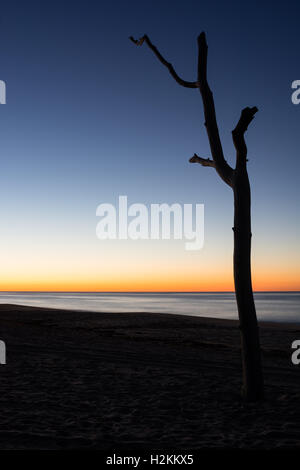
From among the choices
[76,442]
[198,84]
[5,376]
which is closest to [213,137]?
[198,84]

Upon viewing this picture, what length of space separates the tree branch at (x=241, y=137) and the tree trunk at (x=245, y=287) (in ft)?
0.42

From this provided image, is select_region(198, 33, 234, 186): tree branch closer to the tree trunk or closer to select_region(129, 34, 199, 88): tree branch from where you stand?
select_region(129, 34, 199, 88): tree branch

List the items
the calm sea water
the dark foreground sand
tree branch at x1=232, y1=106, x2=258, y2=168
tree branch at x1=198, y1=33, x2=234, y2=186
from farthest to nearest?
the calm sea water → tree branch at x1=198, y1=33, x2=234, y2=186 → tree branch at x1=232, y1=106, x2=258, y2=168 → the dark foreground sand

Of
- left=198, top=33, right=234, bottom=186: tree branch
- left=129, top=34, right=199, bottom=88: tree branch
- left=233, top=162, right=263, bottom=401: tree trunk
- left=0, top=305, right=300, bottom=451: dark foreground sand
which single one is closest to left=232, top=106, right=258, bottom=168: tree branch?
left=233, top=162, right=263, bottom=401: tree trunk

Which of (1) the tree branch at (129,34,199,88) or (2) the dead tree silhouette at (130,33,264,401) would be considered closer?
(2) the dead tree silhouette at (130,33,264,401)

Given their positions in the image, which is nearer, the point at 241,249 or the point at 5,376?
the point at 241,249

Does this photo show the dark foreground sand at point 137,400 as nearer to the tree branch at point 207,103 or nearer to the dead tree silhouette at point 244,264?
the dead tree silhouette at point 244,264

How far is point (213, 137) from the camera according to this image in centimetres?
823

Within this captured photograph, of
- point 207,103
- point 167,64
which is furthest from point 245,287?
point 167,64

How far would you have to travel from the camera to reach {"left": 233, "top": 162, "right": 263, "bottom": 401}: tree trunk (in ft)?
25.0

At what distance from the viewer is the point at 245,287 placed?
25.0 feet

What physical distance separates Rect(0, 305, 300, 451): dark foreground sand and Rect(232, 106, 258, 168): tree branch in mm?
4396
